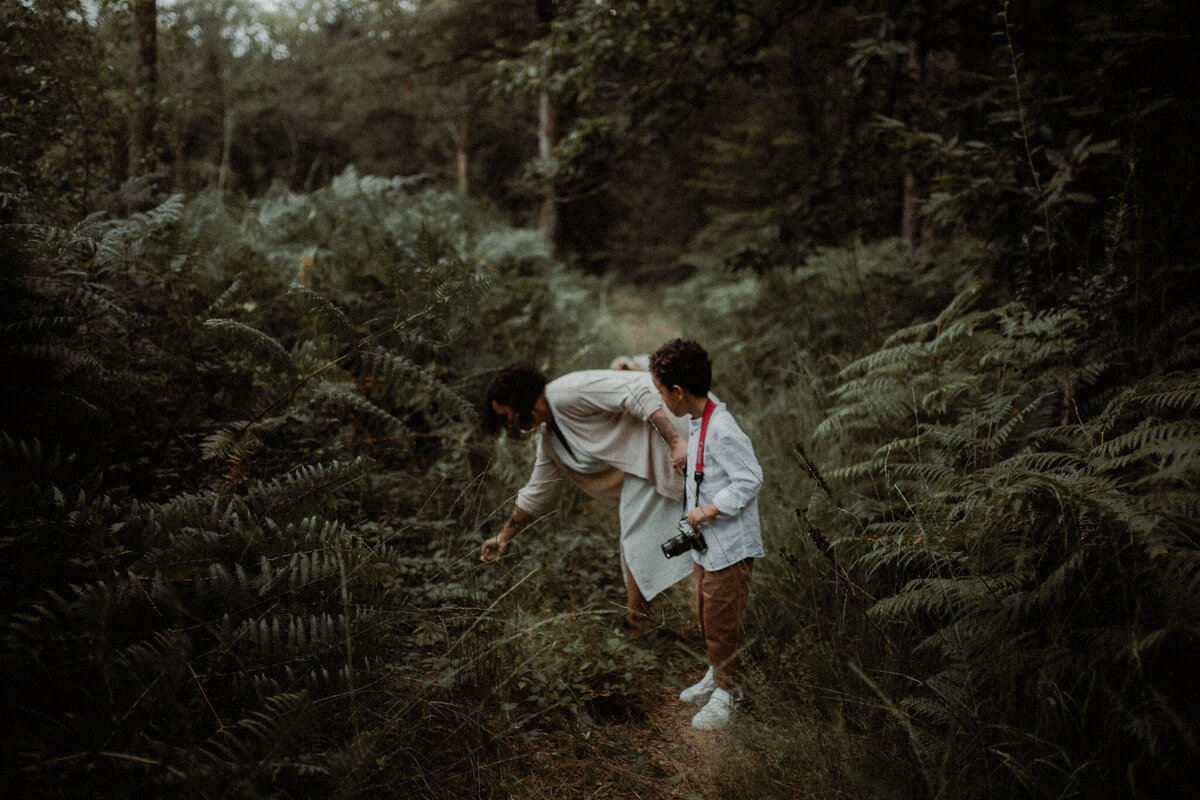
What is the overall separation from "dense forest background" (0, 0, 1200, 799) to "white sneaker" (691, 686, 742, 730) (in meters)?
0.19

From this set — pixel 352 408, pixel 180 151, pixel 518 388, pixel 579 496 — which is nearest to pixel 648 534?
pixel 518 388

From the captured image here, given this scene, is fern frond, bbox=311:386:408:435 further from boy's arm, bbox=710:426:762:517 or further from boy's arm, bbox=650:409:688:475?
boy's arm, bbox=710:426:762:517

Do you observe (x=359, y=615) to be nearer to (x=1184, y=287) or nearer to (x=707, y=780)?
(x=707, y=780)

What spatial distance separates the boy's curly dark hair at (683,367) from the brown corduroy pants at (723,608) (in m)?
0.83

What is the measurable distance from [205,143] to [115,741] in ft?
86.0

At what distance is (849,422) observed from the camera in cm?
389

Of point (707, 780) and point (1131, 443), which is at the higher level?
point (1131, 443)

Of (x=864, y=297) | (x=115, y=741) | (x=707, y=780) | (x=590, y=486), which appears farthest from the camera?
(x=864, y=297)

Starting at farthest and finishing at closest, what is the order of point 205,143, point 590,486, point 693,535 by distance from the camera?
point 205,143, point 590,486, point 693,535

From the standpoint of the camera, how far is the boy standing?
2.74 m

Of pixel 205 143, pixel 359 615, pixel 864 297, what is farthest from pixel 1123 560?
pixel 205 143

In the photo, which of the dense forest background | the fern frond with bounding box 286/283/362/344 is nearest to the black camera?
the dense forest background

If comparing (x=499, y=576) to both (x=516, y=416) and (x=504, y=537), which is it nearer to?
(x=504, y=537)

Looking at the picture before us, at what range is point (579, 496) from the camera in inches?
200
